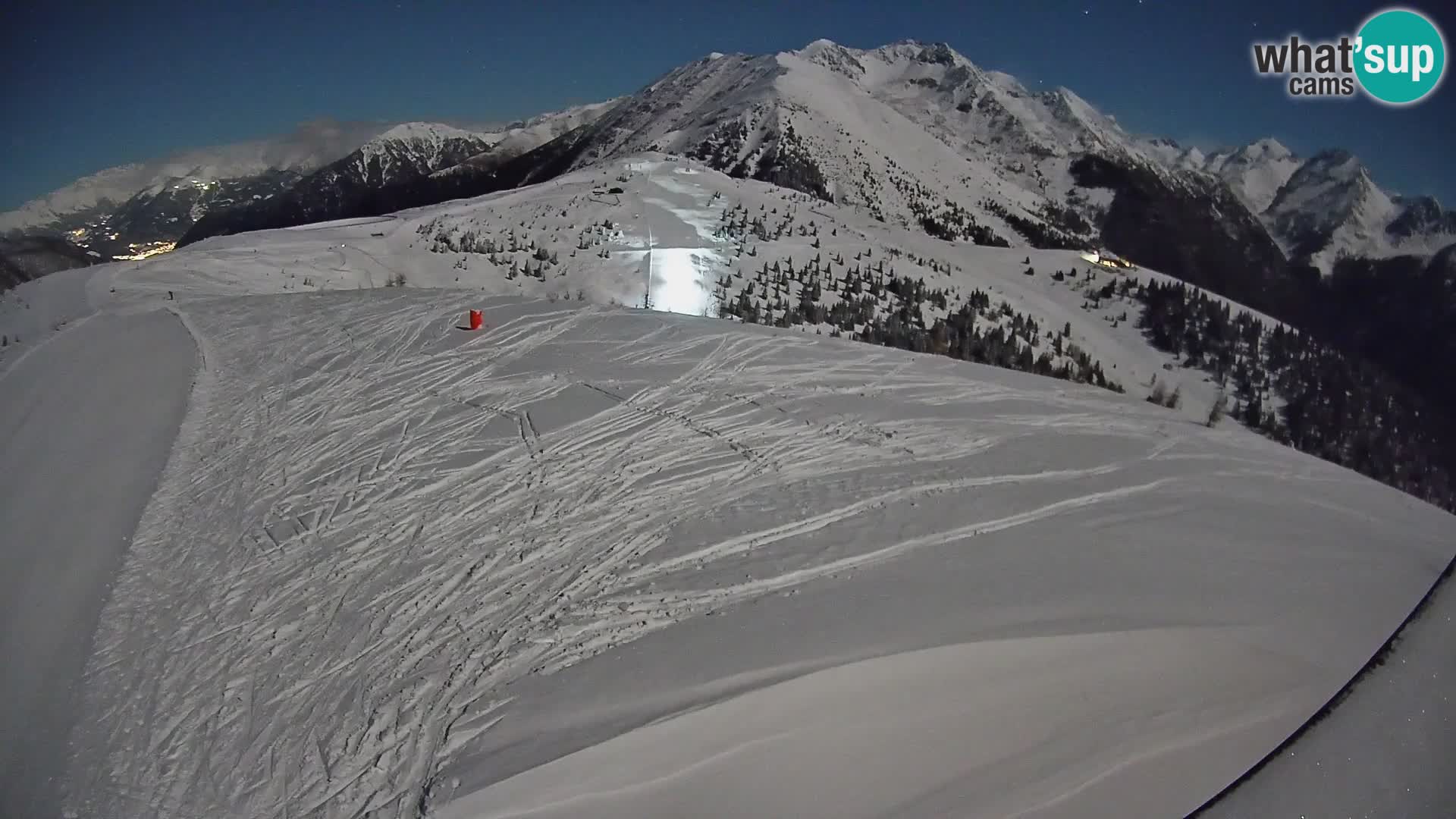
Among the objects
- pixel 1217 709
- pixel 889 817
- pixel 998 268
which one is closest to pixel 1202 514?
pixel 1217 709

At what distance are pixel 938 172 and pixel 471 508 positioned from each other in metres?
67.7

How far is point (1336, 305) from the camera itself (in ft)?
301

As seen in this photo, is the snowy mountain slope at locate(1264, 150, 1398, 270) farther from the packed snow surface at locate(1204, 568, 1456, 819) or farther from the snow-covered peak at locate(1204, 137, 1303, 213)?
the packed snow surface at locate(1204, 568, 1456, 819)

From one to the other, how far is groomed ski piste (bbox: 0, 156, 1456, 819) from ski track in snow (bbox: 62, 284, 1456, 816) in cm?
3

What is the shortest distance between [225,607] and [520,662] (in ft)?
6.44

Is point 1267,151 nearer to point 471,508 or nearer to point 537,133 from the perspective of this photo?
point 537,133

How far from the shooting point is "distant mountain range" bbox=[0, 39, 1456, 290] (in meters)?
53.0

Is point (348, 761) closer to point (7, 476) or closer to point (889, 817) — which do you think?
point (889, 817)

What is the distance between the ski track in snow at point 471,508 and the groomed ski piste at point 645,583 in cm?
3

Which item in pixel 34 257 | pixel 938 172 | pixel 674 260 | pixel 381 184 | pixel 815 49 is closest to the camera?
pixel 674 260

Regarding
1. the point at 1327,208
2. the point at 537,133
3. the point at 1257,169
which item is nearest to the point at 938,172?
the point at 537,133

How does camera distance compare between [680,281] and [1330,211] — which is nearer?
[680,281]

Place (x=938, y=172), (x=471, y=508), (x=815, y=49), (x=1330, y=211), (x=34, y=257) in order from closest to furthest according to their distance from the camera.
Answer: (x=471, y=508)
(x=34, y=257)
(x=938, y=172)
(x=815, y=49)
(x=1330, y=211)

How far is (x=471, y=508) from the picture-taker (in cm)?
560
